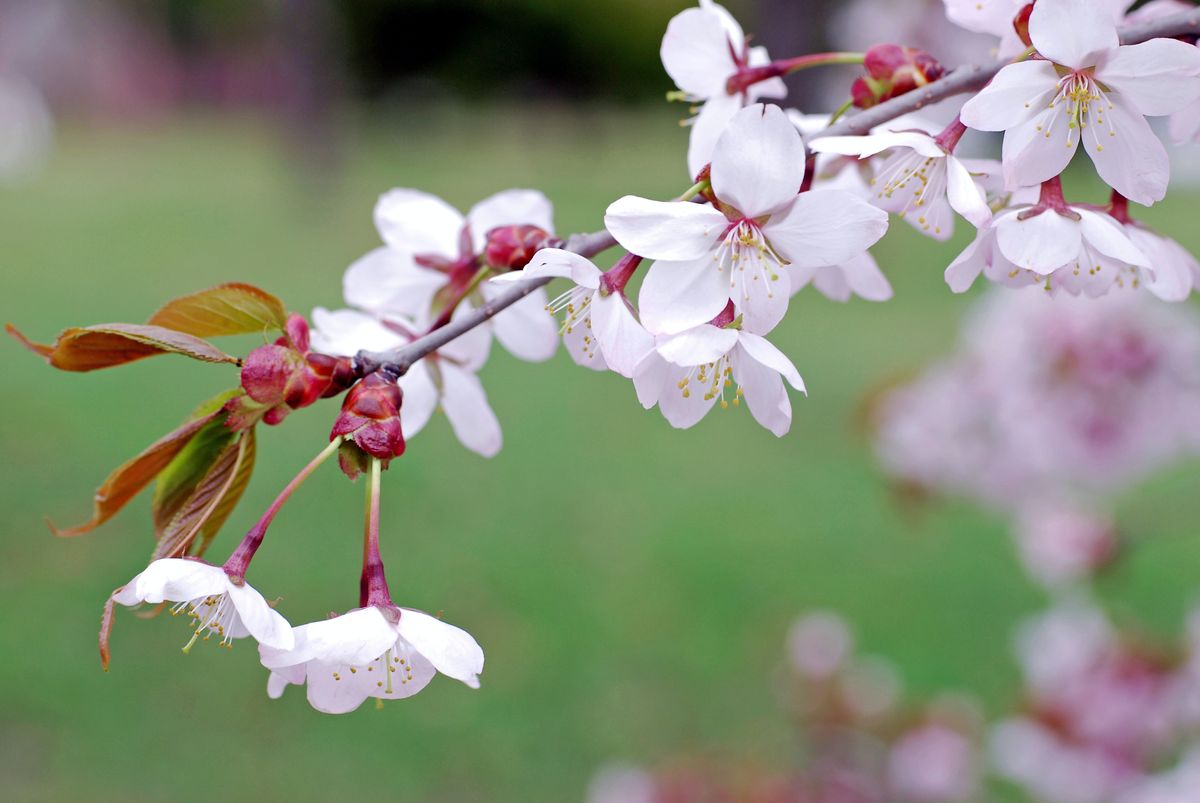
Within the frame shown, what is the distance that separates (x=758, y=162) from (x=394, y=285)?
267mm

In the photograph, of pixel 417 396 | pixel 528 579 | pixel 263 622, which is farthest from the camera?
pixel 528 579

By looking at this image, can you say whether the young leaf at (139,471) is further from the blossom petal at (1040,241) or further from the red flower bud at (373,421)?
the blossom petal at (1040,241)

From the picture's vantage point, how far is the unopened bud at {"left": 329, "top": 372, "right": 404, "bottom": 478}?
510 millimetres

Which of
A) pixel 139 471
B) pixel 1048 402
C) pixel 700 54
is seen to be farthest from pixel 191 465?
pixel 1048 402

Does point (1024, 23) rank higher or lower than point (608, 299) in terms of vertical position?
higher

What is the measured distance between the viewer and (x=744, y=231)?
0.53m

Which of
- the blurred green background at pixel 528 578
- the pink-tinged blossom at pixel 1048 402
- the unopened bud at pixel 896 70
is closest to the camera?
the unopened bud at pixel 896 70

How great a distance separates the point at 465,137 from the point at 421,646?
1745 centimetres

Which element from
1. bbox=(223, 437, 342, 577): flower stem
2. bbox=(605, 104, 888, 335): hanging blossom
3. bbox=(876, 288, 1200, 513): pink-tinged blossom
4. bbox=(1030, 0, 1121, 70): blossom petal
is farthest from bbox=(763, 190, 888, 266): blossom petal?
bbox=(876, 288, 1200, 513): pink-tinged blossom

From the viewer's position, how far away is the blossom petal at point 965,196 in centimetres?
53

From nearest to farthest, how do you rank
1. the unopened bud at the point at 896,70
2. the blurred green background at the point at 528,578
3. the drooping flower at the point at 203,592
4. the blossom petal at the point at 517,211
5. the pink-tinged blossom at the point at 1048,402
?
the drooping flower at the point at 203,592 → the unopened bud at the point at 896,70 → the blossom petal at the point at 517,211 → the pink-tinged blossom at the point at 1048,402 → the blurred green background at the point at 528,578

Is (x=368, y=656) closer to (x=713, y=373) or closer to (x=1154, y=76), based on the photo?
(x=713, y=373)

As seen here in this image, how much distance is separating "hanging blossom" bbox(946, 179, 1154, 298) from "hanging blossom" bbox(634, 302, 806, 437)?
95 millimetres

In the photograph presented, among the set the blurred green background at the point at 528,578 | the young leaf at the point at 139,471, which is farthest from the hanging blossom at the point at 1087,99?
the blurred green background at the point at 528,578
